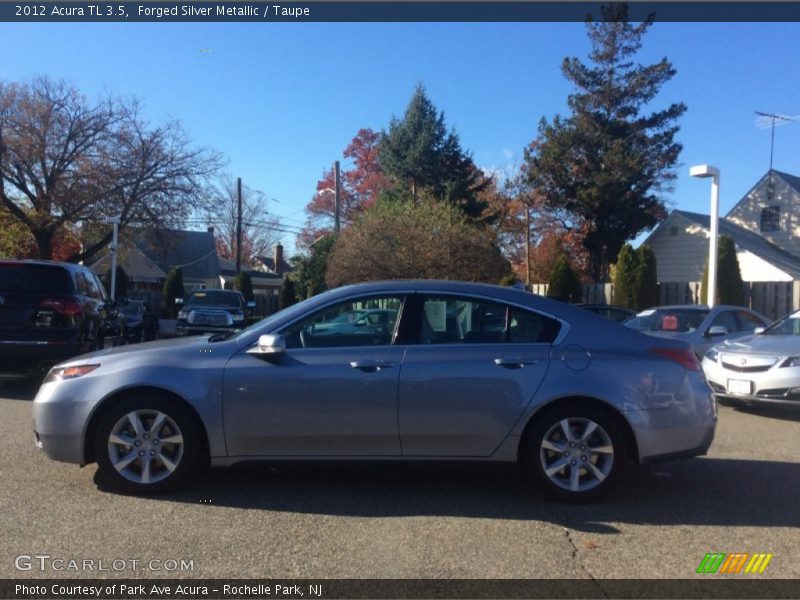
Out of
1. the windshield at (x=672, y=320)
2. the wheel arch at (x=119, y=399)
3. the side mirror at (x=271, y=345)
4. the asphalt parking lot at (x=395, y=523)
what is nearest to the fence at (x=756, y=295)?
the windshield at (x=672, y=320)

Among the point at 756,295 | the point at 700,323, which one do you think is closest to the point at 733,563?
the point at 700,323

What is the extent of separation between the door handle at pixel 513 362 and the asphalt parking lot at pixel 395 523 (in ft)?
2.66

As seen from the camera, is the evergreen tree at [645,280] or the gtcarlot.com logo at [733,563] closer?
the gtcarlot.com logo at [733,563]

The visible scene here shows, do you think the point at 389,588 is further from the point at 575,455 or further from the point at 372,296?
the point at 372,296

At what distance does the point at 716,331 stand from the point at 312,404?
8148mm

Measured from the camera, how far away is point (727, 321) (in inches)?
477

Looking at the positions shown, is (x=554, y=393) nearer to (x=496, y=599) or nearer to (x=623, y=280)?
(x=496, y=599)

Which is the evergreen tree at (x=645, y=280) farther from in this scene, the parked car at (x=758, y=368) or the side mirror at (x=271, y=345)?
the side mirror at (x=271, y=345)

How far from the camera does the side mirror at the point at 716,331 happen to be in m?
11.3

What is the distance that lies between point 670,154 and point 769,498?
101 ft

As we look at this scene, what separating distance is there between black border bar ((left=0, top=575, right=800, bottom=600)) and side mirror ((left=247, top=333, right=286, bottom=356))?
5.63 ft

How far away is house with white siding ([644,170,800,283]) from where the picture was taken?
102 feet

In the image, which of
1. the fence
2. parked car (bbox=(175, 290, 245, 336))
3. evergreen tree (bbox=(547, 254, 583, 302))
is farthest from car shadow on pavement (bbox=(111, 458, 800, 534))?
evergreen tree (bbox=(547, 254, 583, 302))

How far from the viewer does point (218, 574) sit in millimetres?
4082
